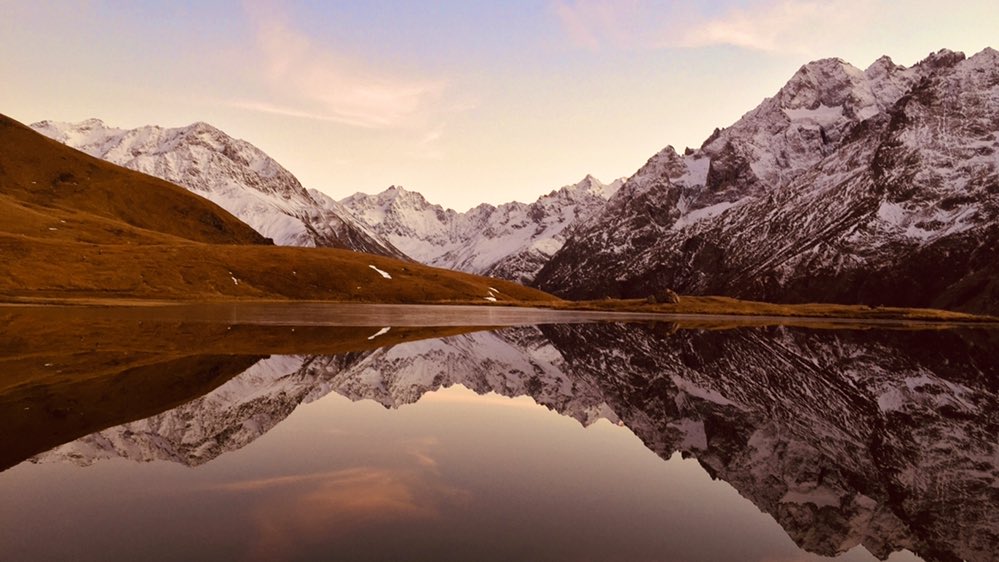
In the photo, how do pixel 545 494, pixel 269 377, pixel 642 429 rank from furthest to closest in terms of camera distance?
pixel 269 377, pixel 642 429, pixel 545 494

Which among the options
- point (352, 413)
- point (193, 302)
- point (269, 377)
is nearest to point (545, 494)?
point (352, 413)

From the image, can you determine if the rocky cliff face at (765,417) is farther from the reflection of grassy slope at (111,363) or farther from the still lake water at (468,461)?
the reflection of grassy slope at (111,363)

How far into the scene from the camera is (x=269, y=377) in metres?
38.6

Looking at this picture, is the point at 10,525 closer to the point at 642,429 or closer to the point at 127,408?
the point at 127,408

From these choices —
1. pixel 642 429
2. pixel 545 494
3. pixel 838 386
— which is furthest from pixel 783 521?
pixel 838 386

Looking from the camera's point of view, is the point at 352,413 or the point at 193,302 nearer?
the point at 352,413

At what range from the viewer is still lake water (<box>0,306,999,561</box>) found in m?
15.3

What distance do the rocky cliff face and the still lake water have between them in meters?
0.16

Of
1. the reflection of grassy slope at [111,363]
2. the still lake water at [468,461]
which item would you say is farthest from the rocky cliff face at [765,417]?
the reflection of grassy slope at [111,363]

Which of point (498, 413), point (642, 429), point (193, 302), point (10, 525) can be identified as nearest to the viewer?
point (10, 525)

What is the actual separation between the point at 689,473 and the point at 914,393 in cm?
3128

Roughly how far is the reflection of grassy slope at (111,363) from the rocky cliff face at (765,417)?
5.54 feet

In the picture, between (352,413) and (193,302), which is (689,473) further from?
(193,302)

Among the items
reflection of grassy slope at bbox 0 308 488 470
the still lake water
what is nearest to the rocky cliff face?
the still lake water
